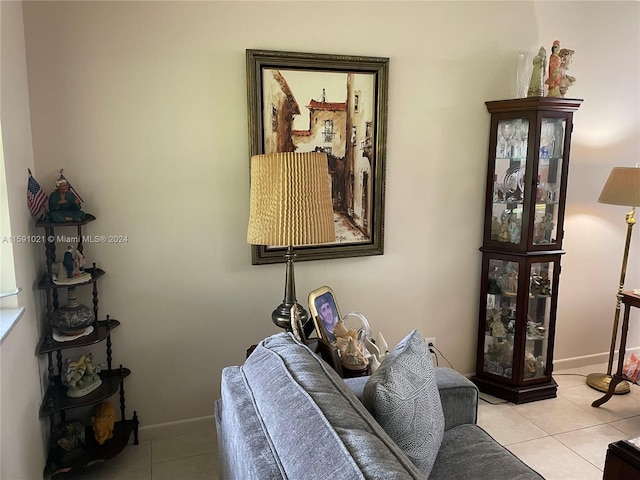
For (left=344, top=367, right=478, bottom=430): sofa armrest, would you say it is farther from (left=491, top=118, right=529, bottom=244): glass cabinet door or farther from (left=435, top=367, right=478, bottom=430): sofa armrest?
(left=491, top=118, right=529, bottom=244): glass cabinet door

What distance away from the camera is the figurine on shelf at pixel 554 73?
279cm

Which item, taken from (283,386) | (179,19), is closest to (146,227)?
(179,19)

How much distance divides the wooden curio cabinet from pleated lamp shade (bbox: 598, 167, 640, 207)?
0.28 metres

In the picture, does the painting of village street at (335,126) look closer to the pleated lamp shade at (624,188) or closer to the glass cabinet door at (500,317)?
the glass cabinet door at (500,317)

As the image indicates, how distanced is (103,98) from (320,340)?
1502mm

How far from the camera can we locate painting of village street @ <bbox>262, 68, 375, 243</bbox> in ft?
8.20

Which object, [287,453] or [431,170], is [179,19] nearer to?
[431,170]

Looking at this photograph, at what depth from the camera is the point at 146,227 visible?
7.84ft

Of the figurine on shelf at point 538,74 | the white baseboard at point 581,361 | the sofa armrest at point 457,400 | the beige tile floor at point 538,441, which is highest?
the figurine on shelf at point 538,74

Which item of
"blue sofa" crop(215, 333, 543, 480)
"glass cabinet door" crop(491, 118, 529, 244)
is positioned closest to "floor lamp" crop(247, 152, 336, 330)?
"blue sofa" crop(215, 333, 543, 480)

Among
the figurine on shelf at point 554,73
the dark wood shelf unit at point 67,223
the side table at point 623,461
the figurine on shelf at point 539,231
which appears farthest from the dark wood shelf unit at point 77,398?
the figurine on shelf at point 554,73

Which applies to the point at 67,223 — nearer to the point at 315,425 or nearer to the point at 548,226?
the point at 315,425

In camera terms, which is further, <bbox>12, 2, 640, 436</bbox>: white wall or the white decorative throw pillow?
<bbox>12, 2, 640, 436</bbox>: white wall

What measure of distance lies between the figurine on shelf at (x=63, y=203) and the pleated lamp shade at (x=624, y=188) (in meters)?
2.95
